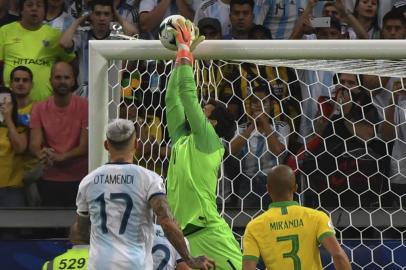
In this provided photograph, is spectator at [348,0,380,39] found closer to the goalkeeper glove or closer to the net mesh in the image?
the net mesh

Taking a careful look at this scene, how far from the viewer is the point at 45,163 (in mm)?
7984

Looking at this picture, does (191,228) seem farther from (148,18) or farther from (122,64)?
(148,18)

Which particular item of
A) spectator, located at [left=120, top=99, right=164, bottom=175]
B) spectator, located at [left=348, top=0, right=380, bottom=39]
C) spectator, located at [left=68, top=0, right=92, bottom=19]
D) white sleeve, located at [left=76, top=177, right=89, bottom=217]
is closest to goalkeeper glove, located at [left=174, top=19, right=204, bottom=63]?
white sleeve, located at [left=76, top=177, right=89, bottom=217]

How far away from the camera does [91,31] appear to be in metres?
8.80

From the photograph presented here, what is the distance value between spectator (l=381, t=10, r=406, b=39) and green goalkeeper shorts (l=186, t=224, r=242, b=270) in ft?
11.3

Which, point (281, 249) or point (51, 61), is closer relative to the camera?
point (281, 249)

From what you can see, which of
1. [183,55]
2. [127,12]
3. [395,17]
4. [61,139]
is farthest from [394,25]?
[183,55]

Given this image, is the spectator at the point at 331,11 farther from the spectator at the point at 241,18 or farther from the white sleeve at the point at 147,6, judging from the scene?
the white sleeve at the point at 147,6

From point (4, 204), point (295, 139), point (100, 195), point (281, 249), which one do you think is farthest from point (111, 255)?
point (4, 204)

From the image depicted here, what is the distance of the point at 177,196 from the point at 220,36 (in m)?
3.16

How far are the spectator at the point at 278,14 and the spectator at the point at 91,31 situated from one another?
3.60 ft

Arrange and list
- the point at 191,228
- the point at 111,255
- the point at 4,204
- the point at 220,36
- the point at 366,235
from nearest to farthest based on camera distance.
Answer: the point at 111,255, the point at 191,228, the point at 366,235, the point at 4,204, the point at 220,36

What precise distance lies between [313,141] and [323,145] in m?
0.08

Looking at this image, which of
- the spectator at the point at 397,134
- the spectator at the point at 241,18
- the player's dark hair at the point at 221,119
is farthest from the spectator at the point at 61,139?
the spectator at the point at 397,134
